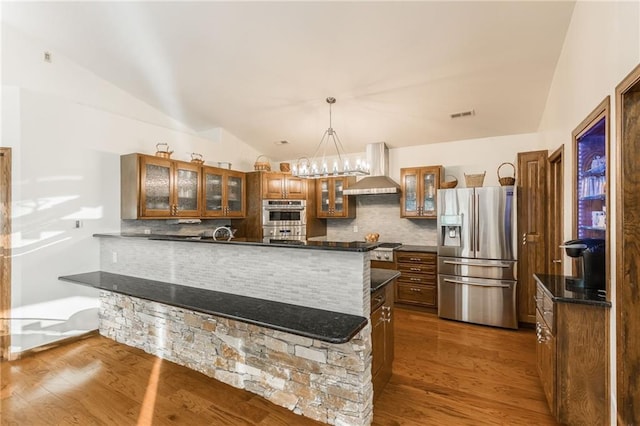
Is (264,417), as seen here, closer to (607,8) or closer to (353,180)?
(607,8)

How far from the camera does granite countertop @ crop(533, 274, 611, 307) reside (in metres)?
1.87

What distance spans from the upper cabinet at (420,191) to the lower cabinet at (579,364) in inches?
111

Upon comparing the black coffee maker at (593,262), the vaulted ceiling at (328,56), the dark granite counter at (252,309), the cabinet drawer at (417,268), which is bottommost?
the cabinet drawer at (417,268)

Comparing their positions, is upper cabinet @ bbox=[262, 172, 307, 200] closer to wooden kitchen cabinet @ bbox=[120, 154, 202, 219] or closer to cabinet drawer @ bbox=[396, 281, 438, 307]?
wooden kitchen cabinet @ bbox=[120, 154, 202, 219]

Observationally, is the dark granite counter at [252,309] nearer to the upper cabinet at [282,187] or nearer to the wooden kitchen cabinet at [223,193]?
the wooden kitchen cabinet at [223,193]

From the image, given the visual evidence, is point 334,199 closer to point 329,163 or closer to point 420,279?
point 329,163

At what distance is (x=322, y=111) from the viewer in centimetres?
437

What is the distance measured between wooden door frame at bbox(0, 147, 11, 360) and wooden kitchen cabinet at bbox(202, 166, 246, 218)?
6.75ft

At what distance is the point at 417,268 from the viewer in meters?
4.54

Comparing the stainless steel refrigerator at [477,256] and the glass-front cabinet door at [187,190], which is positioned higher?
the glass-front cabinet door at [187,190]

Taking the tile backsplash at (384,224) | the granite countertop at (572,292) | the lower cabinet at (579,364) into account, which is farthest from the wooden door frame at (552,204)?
the lower cabinet at (579,364)

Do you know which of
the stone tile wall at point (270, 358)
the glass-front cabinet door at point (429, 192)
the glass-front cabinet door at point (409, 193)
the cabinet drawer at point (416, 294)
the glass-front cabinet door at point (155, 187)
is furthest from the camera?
the glass-front cabinet door at point (409, 193)

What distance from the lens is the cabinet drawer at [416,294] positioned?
443 cm

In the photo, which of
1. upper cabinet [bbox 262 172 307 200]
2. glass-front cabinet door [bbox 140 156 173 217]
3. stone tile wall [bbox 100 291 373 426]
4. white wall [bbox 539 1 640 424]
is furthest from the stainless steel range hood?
stone tile wall [bbox 100 291 373 426]
